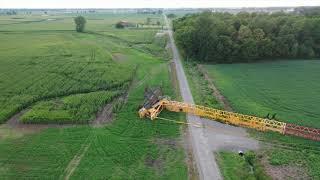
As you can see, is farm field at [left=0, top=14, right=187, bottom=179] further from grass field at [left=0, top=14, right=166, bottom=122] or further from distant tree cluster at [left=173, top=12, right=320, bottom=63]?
distant tree cluster at [left=173, top=12, right=320, bottom=63]

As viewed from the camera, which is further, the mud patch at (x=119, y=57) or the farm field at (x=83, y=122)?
the mud patch at (x=119, y=57)

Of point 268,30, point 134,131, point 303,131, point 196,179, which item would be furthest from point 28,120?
point 268,30

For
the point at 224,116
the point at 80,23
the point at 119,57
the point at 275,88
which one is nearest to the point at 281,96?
the point at 275,88

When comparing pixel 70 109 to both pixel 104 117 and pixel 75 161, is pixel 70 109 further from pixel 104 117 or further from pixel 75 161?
pixel 75 161

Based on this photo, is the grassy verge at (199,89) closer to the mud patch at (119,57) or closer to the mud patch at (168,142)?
the mud patch at (168,142)

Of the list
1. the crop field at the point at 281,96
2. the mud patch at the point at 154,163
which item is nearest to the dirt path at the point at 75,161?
the mud patch at the point at 154,163

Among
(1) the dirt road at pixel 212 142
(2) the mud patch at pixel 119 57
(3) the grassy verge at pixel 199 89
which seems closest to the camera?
(1) the dirt road at pixel 212 142

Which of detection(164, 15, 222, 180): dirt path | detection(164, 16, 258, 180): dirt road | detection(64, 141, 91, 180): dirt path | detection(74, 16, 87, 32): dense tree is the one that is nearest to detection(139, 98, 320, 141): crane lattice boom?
detection(164, 16, 258, 180): dirt road
